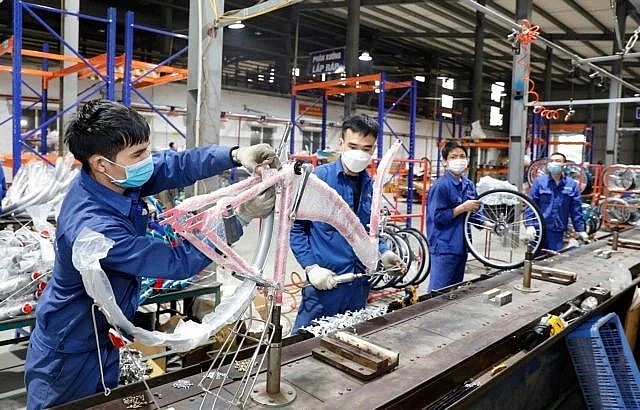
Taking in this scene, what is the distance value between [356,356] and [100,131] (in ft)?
3.33

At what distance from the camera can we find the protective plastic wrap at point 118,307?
3.89ft

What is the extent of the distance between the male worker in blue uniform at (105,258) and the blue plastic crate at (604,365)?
70.6 inches

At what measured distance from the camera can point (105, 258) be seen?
1.27 m

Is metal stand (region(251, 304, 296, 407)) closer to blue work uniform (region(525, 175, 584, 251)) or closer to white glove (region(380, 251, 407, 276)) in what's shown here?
white glove (region(380, 251, 407, 276))

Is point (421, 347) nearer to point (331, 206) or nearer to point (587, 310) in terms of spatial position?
point (331, 206)

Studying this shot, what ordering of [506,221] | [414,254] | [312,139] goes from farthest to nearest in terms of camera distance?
[312,139], [414,254], [506,221]

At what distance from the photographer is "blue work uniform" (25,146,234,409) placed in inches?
50.8

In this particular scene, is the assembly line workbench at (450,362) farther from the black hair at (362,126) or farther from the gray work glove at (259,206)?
the black hair at (362,126)

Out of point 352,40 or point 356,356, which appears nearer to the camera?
point 356,356

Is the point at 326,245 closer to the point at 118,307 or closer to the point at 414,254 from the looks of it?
the point at 118,307

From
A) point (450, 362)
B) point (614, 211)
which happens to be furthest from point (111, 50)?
point (614, 211)

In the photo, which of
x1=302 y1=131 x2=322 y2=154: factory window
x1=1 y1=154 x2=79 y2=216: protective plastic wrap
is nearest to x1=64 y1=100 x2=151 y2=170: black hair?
x1=1 y1=154 x2=79 y2=216: protective plastic wrap

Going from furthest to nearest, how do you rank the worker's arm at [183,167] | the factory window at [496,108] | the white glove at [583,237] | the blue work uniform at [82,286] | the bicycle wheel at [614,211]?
the factory window at [496,108], the bicycle wheel at [614,211], the white glove at [583,237], the worker's arm at [183,167], the blue work uniform at [82,286]

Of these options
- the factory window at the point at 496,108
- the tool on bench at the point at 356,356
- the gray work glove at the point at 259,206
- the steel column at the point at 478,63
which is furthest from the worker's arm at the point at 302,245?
the factory window at the point at 496,108
